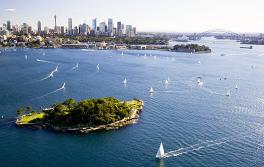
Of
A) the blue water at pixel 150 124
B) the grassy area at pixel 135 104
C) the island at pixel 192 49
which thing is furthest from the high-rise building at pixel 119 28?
the grassy area at pixel 135 104

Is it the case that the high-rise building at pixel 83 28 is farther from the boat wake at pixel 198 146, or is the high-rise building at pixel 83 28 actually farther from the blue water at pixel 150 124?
the boat wake at pixel 198 146

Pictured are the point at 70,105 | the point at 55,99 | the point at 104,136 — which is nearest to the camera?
the point at 104,136

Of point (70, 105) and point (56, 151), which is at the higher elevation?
point (70, 105)

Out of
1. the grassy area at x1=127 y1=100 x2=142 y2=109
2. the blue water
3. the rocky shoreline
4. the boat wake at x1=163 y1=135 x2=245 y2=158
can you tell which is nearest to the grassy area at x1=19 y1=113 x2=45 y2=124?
the rocky shoreline

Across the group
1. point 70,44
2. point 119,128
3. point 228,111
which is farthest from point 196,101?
point 70,44

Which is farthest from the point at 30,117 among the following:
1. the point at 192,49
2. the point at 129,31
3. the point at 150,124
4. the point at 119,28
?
the point at 119,28

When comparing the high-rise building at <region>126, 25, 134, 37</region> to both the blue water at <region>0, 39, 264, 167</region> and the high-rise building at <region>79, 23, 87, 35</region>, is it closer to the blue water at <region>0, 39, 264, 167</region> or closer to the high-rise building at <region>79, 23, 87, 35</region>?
the high-rise building at <region>79, 23, 87, 35</region>

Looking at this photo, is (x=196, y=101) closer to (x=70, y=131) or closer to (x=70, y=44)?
(x=70, y=131)
